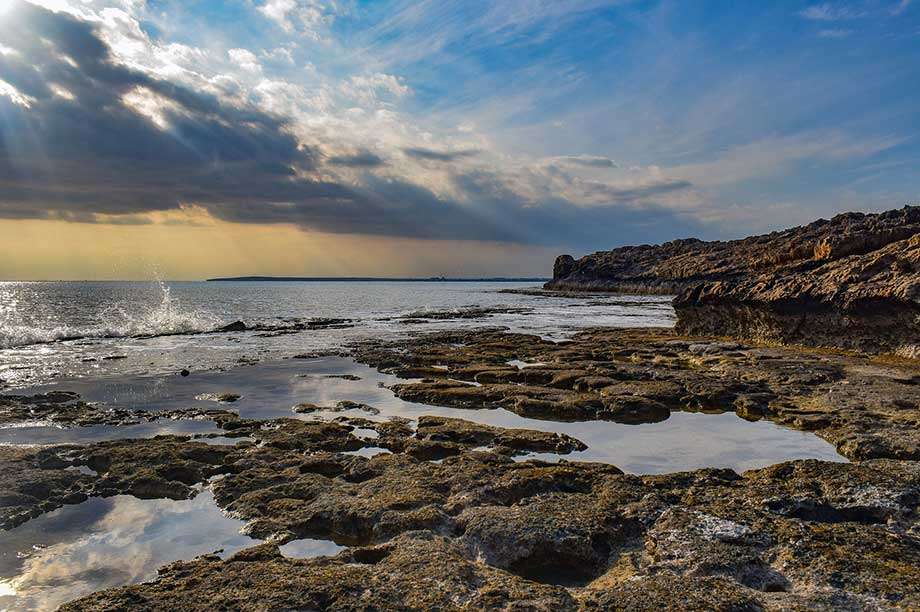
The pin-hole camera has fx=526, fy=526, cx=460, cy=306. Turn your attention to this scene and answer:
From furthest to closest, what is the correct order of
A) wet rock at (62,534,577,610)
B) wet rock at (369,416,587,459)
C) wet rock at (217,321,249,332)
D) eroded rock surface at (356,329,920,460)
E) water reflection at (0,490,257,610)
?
wet rock at (217,321,249,332) < eroded rock surface at (356,329,920,460) < wet rock at (369,416,587,459) < water reflection at (0,490,257,610) < wet rock at (62,534,577,610)

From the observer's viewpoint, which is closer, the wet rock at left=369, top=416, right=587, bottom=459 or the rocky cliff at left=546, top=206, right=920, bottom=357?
the wet rock at left=369, top=416, right=587, bottom=459

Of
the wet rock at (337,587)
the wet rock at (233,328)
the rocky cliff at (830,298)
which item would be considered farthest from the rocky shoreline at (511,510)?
the wet rock at (233,328)

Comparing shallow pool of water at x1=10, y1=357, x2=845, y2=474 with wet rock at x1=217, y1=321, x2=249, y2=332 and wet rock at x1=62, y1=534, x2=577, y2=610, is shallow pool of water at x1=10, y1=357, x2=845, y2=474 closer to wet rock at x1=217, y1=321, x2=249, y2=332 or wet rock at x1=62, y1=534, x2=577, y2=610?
wet rock at x1=62, y1=534, x2=577, y2=610

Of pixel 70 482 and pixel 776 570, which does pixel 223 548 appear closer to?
pixel 70 482

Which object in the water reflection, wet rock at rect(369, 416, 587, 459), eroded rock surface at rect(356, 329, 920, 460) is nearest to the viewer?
the water reflection

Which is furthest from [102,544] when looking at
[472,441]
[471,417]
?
[471,417]

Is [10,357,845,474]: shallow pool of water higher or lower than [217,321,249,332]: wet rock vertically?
higher

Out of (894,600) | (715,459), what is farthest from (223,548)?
(715,459)

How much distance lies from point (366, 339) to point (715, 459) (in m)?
29.3

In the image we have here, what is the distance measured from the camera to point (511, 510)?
25.1ft

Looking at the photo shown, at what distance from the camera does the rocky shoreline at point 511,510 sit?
564 centimetres

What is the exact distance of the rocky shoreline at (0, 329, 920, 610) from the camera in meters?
5.64

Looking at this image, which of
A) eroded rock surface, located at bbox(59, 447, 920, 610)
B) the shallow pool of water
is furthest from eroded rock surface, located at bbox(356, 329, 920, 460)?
eroded rock surface, located at bbox(59, 447, 920, 610)

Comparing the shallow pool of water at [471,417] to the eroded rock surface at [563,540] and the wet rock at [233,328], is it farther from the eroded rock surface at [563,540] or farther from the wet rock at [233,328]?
the wet rock at [233,328]
